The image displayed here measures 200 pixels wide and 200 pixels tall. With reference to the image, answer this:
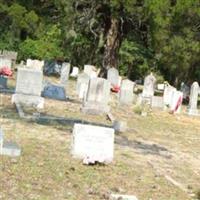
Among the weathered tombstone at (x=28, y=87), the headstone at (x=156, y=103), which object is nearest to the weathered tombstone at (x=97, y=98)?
the weathered tombstone at (x=28, y=87)

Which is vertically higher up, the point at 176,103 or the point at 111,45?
the point at 111,45

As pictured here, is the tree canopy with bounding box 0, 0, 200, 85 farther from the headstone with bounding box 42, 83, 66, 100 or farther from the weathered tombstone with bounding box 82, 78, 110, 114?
the weathered tombstone with bounding box 82, 78, 110, 114

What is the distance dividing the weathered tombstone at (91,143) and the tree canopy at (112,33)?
17.9m

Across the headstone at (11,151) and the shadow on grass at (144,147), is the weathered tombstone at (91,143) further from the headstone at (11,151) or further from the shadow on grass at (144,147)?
the shadow on grass at (144,147)

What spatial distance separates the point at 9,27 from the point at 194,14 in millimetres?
20304

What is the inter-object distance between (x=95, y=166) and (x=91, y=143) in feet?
1.63

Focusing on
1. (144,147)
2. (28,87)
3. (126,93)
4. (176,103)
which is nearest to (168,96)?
(176,103)

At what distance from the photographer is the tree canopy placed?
2911 cm

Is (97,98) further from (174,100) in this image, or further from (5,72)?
(5,72)

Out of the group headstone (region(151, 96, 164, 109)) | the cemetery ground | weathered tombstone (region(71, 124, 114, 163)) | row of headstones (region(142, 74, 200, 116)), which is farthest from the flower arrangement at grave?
weathered tombstone (region(71, 124, 114, 163))

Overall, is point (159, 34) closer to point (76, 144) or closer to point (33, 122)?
point (33, 122)

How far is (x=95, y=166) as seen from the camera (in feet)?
34.9

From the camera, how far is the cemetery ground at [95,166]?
8.84 metres

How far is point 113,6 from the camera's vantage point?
32031mm
